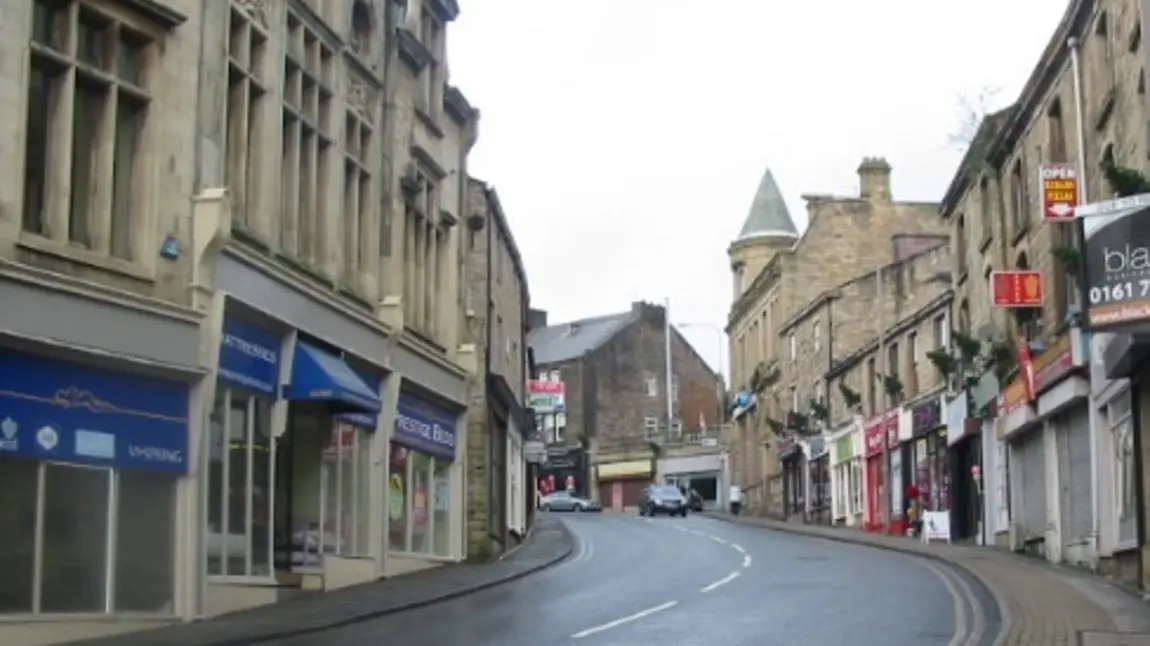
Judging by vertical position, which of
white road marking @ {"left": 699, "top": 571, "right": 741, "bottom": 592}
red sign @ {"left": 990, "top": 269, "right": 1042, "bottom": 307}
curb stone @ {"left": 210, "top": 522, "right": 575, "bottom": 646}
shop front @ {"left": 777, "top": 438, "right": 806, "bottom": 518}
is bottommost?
curb stone @ {"left": 210, "top": 522, "right": 575, "bottom": 646}

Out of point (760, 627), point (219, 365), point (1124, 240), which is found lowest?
point (760, 627)

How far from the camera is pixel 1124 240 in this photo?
17312 millimetres

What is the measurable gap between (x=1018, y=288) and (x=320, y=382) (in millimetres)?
14558

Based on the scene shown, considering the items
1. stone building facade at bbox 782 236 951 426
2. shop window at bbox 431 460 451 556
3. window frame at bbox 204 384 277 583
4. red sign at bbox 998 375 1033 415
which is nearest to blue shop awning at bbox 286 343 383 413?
window frame at bbox 204 384 277 583

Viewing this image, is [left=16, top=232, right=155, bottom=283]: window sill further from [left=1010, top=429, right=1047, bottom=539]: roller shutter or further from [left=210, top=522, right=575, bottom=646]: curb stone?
[left=1010, top=429, right=1047, bottom=539]: roller shutter

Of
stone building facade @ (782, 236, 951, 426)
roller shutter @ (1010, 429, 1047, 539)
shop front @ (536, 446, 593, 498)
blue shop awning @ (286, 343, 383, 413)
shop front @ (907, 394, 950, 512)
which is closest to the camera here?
blue shop awning @ (286, 343, 383, 413)

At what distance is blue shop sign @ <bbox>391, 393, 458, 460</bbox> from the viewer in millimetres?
28078

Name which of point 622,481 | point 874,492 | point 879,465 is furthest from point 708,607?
point 622,481

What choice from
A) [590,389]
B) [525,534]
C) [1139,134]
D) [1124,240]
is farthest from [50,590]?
[590,389]

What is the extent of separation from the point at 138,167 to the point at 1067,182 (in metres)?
15.8

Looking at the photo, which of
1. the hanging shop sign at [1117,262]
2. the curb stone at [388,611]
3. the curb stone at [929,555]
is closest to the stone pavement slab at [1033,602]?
the curb stone at [929,555]

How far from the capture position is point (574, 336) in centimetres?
10106

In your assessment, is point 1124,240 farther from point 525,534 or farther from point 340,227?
point 525,534

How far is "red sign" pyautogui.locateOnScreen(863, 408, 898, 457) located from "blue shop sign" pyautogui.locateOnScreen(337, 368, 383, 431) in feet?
75.5
